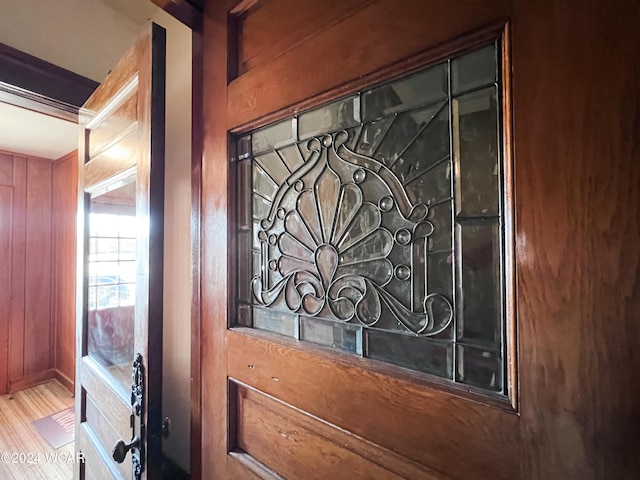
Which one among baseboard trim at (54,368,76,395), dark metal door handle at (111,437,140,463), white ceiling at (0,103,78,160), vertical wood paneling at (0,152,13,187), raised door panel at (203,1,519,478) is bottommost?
baseboard trim at (54,368,76,395)

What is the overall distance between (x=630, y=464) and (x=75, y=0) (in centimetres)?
203

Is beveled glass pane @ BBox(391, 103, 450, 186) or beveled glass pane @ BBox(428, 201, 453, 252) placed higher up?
beveled glass pane @ BBox(391, 103, 450, 186)

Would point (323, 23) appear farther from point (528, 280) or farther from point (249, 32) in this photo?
point (528, 280)

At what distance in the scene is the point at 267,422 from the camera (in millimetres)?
723

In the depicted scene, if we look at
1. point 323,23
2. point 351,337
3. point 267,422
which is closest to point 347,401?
point 351,337

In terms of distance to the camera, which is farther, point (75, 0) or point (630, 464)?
point (75, 0)

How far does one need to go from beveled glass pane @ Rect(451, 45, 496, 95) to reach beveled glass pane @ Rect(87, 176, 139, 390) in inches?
37.5

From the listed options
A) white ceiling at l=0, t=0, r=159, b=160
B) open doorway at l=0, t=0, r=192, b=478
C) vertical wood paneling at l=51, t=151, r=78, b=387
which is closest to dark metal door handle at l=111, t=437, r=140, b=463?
open doorway at l=0, t=0, r=192, b=478

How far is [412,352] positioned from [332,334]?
168 millimetres

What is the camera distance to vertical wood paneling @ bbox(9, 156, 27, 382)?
284cm

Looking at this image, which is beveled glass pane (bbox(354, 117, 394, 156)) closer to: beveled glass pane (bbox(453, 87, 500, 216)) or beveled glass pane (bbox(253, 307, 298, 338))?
beveled glass pane (bbox(453, 87, 500, 216))

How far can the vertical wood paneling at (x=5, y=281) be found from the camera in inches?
109

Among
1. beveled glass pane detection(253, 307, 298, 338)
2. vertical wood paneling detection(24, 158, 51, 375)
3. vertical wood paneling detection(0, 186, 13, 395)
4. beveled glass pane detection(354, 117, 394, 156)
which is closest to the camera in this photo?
beveled glass pane detection(354, 117, 394, 156)

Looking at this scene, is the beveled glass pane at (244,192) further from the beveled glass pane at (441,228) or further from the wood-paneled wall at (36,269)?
the wood-paneled wall at (36,269)
